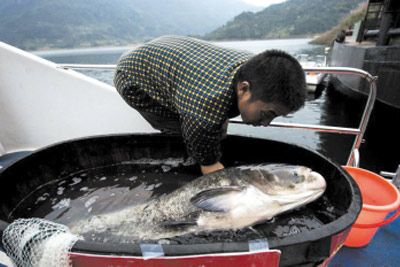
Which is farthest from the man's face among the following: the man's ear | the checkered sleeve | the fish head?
the fish head

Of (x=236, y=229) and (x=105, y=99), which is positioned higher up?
(x=105, y=99)

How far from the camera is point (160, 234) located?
2.05 m

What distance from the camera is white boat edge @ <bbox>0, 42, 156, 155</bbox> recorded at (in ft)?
11.9

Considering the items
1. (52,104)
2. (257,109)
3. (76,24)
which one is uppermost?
(76,24)

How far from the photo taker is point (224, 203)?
1.97 m

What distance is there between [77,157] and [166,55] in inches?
63.1

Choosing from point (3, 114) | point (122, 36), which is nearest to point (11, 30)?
point (122, 36)

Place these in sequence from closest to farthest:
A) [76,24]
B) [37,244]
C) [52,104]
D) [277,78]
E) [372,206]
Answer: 1. [37,244]
2. [277,78]
3. [372,206]
4. [52,104]
5. [76,24]

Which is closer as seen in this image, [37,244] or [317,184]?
[37,244]

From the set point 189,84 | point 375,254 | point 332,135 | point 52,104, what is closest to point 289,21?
point 332,135

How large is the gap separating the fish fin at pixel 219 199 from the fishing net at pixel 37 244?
97cm

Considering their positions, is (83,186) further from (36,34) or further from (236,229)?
(36,34)

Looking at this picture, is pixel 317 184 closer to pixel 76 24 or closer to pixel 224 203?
pixel 224 203

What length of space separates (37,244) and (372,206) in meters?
2.13
